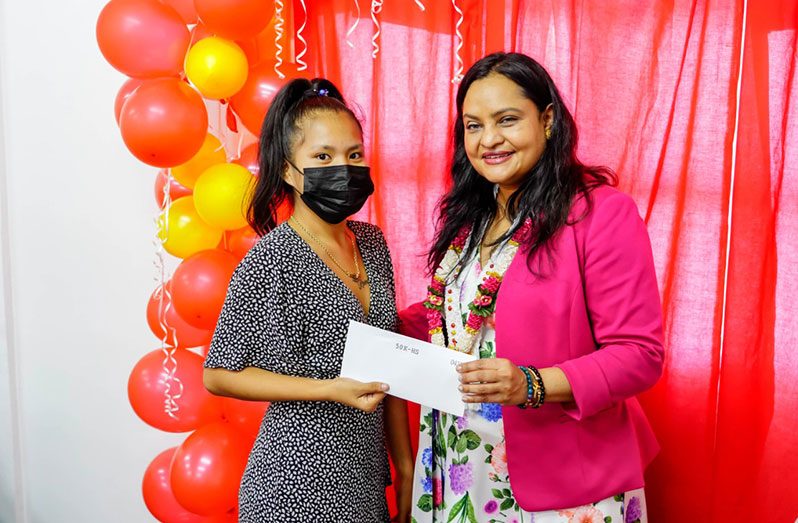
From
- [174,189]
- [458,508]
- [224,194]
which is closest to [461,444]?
[458,508]

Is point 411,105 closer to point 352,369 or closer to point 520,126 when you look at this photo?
A: point 520,126

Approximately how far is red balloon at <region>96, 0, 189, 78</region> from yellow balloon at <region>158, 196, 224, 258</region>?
40 cm

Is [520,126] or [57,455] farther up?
[520,126]

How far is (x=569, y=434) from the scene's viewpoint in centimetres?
155

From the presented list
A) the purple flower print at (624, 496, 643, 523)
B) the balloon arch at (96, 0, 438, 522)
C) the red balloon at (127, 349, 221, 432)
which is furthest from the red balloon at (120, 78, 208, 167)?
the purple flower print at (624, 496, 643, 523)

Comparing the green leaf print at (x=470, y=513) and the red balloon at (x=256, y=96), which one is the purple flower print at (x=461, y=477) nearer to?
the green leaf print at (x=470, y=513)

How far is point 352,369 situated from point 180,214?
94cm

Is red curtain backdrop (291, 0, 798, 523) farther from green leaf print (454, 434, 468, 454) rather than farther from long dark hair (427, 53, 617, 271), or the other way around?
green leaf print (454, 434, 468, 454)

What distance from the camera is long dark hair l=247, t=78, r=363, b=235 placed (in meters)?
1.67

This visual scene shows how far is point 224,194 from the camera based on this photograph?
6.61ft

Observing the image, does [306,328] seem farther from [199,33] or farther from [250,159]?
[199,33]

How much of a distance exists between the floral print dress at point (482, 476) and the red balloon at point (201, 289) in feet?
2.33

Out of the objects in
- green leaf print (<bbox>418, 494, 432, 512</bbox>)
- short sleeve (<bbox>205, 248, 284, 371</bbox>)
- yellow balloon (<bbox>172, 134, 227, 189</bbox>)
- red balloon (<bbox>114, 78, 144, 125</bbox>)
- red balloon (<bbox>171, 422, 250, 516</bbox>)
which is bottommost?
red balloon (<bbox>171, 422, 250, 516</bbox>)

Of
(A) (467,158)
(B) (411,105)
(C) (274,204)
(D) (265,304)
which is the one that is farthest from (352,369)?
(B) (411,105)
